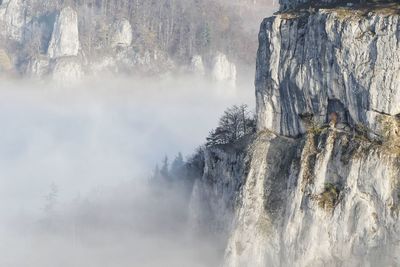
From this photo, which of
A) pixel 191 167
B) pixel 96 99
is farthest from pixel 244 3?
pixel 191 167

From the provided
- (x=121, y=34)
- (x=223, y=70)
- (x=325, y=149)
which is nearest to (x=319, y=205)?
(x=325, y=149)

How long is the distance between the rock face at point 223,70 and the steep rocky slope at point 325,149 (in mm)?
106488

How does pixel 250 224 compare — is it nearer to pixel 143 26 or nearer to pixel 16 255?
pixel 16 255

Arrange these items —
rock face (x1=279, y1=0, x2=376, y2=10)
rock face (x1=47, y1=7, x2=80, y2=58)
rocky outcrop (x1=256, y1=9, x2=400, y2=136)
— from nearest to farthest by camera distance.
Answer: rocky outcrop (x1=256, y1=9, x2=400, y2=136) → rock face (x1=279, y1=0, x2=376, y2=10) → rock face (x1=47, y1=7, x2=80, y2=58)

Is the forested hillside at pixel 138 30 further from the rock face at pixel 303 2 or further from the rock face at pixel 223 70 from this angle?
the rock face at pixel 303 2

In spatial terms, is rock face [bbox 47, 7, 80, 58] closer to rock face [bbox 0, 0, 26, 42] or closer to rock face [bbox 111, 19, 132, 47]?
rock face [bbox 111, 19, 132, 47]

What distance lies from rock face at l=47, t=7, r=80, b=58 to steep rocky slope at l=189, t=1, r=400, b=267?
10804cm

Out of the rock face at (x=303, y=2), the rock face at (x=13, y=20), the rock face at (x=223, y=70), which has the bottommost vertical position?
the rock face at (x=223, y=70)

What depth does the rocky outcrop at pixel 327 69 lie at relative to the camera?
51156 millimetres

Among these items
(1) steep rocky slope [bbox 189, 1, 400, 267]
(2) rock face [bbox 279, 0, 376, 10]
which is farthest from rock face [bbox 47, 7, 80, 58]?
(1) steep rocky slope [bbox 189, 1, 400, 267]

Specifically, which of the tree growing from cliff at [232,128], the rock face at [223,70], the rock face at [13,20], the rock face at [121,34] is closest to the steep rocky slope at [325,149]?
the tree growing from cliff at [232,128]

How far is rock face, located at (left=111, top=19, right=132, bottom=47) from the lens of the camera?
164750mm

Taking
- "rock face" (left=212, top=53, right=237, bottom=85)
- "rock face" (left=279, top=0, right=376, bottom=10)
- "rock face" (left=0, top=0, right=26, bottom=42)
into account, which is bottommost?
"rock face" (left=212, top=53, right=237, bottom=85)

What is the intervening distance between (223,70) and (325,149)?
377ft
